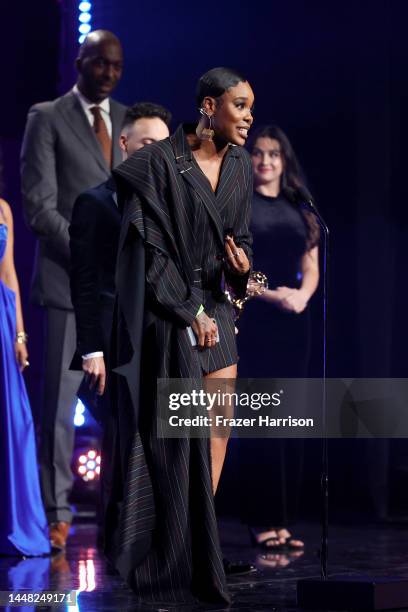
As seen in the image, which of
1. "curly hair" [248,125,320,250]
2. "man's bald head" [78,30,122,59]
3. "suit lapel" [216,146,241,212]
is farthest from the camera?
"man's bald head" [78,30,122,59]

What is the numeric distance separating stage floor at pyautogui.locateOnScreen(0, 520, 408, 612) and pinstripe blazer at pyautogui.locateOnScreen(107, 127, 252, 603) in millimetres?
144

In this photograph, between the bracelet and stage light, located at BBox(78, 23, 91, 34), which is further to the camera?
stage light, located at BBox(78, 23, 91, 34)

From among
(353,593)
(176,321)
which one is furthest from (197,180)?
(353,593)

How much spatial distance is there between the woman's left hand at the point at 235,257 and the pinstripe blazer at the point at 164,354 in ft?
0.18

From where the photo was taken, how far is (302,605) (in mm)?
3578

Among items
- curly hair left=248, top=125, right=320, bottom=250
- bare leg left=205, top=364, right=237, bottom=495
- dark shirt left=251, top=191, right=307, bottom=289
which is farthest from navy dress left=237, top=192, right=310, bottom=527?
bare leg left=205, top=364, right=237, bottom=495

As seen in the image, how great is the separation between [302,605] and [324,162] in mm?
3126

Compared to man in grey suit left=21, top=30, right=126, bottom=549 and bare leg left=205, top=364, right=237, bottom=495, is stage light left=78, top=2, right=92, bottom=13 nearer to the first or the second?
man in grey suit left=21, top=30, right=126, bottom=549

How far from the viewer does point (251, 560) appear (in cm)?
470

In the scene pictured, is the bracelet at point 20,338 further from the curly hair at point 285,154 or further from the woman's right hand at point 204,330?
the woman's right hand at point 204,330

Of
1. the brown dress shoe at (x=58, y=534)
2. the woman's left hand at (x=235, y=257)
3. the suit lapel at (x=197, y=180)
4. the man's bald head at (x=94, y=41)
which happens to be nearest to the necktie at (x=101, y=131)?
the man's bald head at (x=94, y=41)

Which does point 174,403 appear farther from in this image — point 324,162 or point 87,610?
point 324,162

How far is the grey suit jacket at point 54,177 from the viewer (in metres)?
5.33

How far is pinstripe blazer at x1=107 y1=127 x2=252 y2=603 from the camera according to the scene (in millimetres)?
3555
